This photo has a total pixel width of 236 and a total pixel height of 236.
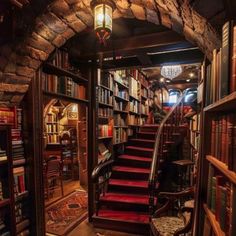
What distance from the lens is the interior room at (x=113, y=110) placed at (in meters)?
1.23

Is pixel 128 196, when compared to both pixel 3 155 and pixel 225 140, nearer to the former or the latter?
pixel 3 155

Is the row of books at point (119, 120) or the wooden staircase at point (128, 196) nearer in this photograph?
the wooden staircase at point (128, 196)

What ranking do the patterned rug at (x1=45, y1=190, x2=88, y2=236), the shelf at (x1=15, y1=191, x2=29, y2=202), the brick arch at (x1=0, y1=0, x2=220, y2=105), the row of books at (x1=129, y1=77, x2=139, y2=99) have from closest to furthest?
the brick arch at (x1=0, y1=0, x2=220, y2=105), the shelf at (x1=15, y1=191, x2=29, y2=202), the patterned rug at (x1=45, y1=190, x2=88, y2=236), the row of books at (x1=129, y1=77, x2=139, y2=99)

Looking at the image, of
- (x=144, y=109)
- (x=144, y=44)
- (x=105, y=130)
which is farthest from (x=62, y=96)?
(x=144, y=109)

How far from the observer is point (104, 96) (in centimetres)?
382

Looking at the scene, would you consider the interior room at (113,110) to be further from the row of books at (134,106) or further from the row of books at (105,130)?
the row of books at (134,106)

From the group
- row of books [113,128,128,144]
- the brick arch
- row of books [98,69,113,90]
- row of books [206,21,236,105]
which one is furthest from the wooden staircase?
row of books [206,21,236,105]

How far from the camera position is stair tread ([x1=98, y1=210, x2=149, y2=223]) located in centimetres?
305

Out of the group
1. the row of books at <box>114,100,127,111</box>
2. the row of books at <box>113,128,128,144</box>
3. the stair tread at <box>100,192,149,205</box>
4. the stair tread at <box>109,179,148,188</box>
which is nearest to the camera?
the stair tread at <box>100,192,149,205</box>

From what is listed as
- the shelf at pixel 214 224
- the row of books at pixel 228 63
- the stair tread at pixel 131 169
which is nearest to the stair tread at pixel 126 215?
the stair tread at pixel 131 169

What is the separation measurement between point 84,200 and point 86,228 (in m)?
1.08

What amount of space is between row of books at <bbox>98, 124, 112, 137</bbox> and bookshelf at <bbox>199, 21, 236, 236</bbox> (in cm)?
244

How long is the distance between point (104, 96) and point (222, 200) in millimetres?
3014

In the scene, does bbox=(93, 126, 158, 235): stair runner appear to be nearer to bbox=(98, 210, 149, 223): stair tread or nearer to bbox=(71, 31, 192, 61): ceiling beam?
bbox=(98, 210, 149, 223): stair tread
